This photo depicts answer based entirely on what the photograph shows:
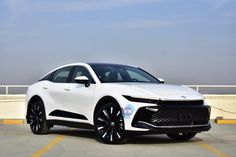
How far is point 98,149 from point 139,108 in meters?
1.07

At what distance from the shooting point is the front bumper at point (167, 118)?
966 centimetres

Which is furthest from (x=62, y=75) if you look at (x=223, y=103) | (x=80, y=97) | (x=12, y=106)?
(x=223, y=103)

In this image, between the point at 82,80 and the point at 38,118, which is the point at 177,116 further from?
the point at 38,118

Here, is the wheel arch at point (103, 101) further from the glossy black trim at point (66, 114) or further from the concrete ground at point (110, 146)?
the concrete ground at point (110, 146)

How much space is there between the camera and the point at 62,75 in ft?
40.2

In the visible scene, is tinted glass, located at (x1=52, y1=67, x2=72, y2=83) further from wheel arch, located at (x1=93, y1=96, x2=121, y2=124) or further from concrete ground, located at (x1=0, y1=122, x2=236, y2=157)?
wheel arch, located at (x1=93, y1=96, x2=121, y2=124)

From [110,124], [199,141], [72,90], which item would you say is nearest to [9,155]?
[110,124]

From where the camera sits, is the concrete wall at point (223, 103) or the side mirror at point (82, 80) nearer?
the side mirror at point (82, 80)

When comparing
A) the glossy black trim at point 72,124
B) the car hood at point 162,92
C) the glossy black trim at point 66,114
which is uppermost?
the car hood at point 162,92

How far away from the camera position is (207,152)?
29.6ft

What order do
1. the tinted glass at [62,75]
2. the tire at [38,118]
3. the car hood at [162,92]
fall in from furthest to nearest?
the tire at [38,118], the tinted glass at [62,75], the car hood at [162,92]

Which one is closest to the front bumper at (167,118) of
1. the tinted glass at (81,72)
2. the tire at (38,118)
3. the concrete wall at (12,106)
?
the tinted glass at (81,72)

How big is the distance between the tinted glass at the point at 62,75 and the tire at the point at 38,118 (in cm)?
69

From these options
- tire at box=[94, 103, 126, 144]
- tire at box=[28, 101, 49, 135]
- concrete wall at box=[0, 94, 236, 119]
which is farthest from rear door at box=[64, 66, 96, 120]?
concrete wall at box=[0, 94, 236, 119]
